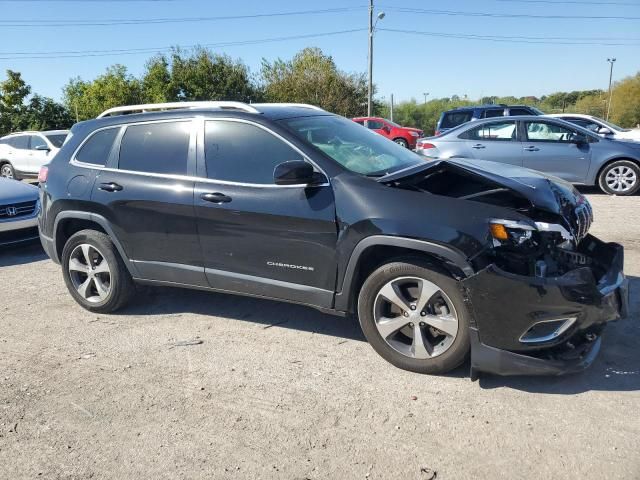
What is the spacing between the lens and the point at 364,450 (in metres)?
2.72

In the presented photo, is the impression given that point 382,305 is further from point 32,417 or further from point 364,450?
point 32,417

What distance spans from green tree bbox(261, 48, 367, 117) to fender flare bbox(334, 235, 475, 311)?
39564 mm

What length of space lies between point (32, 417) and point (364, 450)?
2013 millimetres

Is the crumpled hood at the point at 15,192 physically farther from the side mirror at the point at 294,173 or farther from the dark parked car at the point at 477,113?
the dark parked car at the point at 477,113

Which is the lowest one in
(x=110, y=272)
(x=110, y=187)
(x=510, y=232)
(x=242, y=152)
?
(x=110, y=272)

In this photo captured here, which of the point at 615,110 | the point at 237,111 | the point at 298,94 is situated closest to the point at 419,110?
the point at 298,94

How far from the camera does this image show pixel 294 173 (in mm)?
3496

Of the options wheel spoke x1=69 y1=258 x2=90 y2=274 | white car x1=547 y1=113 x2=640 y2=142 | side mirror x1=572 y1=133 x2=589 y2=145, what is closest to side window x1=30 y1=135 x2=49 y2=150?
wheel spoke x1=69 y1=258 x2=90 y2=274

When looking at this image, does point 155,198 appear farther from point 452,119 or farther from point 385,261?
point 452,119

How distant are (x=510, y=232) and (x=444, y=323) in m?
0.68

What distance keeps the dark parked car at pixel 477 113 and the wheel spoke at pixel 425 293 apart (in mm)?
12217

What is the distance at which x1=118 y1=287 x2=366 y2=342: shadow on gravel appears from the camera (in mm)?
4289

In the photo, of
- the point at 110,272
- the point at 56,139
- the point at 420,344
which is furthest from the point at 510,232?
the point at 56,139

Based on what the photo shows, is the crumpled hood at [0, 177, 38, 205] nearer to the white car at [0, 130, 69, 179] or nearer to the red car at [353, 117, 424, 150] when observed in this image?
the white car at [0, 130, 69, 179]
